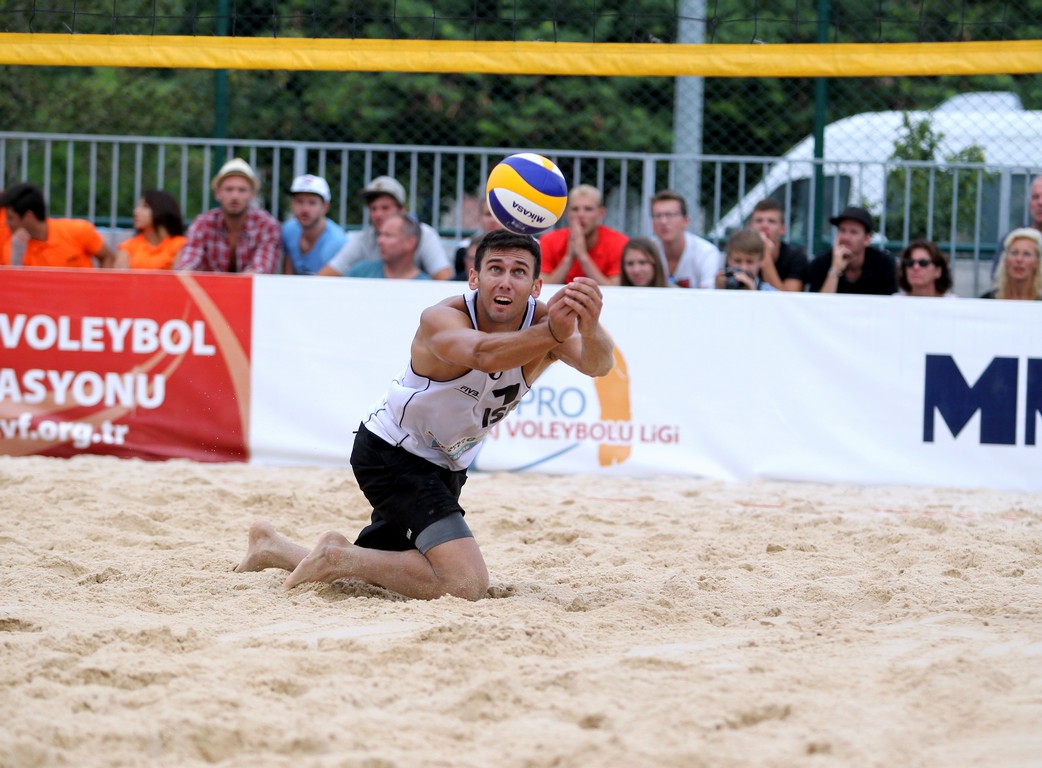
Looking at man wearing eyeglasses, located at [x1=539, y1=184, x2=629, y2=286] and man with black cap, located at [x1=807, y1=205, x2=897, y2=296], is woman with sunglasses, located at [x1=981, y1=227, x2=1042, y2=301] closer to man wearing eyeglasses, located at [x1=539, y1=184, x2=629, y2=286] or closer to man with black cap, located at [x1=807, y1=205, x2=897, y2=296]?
man with black cap, located at [x1=807, y1=205, x2=897, y2=296]

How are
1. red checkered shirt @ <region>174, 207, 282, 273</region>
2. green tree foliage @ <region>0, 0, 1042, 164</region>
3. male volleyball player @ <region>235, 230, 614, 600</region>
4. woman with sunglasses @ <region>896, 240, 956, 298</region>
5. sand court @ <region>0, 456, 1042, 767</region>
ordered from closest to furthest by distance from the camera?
sand court @ <region>0, 456, 1042, 767</region> < male volleyball player @ <region>235, 230, 614, 600</region> < woman with sunglasses @ <region>896, 240, 956, 298</region> < red checkered shirt @ <region>174, 207, 282, 273</region> < green tree foliage @ <region>0, 0, 1042, 164</region>

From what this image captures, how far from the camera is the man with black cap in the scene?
7.91 meters

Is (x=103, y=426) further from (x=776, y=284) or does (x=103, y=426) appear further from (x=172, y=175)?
(x=776, y=284)

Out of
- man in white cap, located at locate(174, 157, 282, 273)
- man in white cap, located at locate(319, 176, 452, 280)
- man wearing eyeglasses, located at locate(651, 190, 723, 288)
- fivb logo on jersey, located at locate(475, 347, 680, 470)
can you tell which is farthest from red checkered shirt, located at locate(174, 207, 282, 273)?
man wearing eyeglasses, located at locate(651, 190, 723, 288)

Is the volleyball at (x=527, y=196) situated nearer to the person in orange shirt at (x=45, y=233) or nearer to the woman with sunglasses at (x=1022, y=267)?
the woman with sunglasses at (x=1022, y=267)

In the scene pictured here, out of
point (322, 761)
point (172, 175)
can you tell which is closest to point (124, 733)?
point (322, 761)

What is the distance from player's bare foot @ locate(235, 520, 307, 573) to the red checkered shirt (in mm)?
3775

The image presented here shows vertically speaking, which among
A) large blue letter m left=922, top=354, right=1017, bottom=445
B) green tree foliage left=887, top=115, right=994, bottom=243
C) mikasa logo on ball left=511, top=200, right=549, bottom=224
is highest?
green tree foliage left=887, top=115, right=994, bottom=243

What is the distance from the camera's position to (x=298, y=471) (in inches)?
285

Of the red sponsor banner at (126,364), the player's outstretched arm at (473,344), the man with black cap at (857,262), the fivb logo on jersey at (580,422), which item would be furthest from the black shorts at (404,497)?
the man with black cap at (857,262)

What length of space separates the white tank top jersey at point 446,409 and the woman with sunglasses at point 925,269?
158 inches

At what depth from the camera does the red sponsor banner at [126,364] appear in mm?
7434

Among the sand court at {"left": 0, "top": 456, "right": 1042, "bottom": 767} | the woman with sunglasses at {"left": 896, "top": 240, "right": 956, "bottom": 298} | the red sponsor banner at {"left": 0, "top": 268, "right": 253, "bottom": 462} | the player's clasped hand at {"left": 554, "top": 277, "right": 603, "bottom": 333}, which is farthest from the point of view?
the woman with sunglasses at {"left": 896, "top": 240, "right": 956, "bottom": 298}

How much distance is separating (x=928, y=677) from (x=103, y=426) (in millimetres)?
5489
